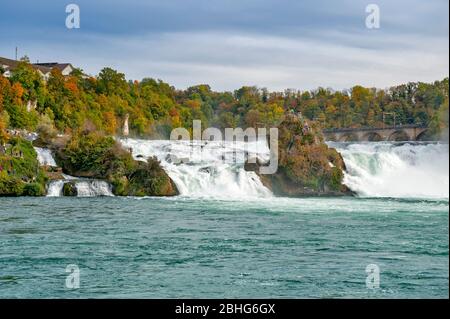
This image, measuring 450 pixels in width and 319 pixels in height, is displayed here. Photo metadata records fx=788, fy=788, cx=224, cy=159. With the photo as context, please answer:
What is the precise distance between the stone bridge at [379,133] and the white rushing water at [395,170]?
1659cm

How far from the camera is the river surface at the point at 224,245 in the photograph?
1044 centimetres

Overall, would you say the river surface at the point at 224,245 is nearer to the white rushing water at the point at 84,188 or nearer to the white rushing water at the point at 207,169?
the white rushing water at the point at 207,169

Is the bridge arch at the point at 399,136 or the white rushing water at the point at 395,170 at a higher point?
the bridge arch at the point at 399,136

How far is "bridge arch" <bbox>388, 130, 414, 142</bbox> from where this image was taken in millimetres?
52812

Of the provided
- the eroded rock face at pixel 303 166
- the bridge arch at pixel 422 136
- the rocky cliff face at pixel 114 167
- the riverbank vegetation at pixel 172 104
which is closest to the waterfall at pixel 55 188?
the rocky cliff face at pixel 114 167

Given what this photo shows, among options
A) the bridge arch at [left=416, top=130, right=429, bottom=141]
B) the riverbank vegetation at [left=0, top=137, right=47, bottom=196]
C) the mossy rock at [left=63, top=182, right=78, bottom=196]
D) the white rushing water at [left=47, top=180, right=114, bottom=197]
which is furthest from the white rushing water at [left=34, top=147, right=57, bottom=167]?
the bridge arch at [left=416, top=130, right=429, bottom=141]

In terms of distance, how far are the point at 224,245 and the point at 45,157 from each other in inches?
618

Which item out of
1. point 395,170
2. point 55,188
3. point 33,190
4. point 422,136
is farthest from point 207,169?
point 422,136

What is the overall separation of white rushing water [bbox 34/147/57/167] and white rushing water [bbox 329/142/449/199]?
36.3 ft

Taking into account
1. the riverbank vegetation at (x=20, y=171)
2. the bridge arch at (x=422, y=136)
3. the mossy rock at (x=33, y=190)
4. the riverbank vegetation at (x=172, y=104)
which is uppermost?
the riverbank vegetation at (x=172, y=104)

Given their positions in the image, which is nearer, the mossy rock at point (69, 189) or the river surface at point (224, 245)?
the river surface at point (224, 245)

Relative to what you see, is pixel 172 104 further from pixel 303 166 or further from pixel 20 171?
pixel 20 171

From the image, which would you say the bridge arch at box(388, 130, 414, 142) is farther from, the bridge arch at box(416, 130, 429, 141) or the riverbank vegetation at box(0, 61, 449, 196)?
the riverbank vegetation at box(0, 61, 449, 196)

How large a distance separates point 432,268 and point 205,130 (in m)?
43.7
